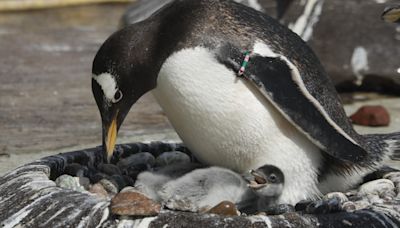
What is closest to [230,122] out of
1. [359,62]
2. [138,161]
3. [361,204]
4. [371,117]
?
[361,204]

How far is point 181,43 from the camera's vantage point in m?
2.44

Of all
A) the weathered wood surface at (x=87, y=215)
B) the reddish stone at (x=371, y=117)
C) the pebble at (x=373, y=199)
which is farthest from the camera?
the reddish stone at (x=371, y=117)

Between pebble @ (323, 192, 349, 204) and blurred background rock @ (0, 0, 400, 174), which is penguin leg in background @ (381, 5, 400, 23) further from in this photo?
blurred background rock @ (0, 0, 400, 174)

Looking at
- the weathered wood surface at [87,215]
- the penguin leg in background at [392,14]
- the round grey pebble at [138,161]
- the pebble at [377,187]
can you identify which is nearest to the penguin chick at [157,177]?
the round grey pebble at [138,161]

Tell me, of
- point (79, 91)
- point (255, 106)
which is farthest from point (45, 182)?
point (79, 91)

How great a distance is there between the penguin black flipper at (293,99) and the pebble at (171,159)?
1.68 feet

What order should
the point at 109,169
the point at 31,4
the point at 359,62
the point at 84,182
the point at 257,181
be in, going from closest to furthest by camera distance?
the point at 257,181 → the point at 84,182 → the point at 109,169 → the point at 359,62 → the point at 31,4

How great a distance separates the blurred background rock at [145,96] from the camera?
4.40 meters

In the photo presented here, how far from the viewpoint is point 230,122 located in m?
2.47

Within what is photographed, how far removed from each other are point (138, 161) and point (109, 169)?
15 cm

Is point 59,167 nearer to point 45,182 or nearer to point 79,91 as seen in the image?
point 45,182

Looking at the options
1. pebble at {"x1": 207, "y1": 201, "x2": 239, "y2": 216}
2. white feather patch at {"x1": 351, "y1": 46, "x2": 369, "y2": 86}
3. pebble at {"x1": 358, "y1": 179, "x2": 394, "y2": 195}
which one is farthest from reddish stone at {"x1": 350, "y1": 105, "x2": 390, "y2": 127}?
pebble at {"x1": 207, "y1": 201, "x2": 239, "y2": 216}

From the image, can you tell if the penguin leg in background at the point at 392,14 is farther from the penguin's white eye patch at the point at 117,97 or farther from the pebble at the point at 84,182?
the pebble at the point at 84,182

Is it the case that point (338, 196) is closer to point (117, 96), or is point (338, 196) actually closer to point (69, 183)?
point (117, 96)
